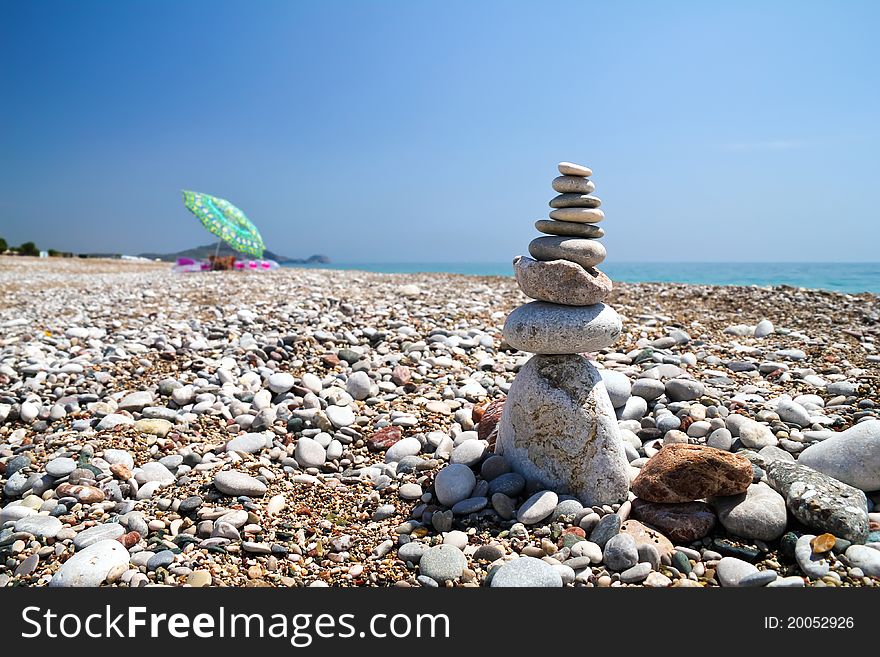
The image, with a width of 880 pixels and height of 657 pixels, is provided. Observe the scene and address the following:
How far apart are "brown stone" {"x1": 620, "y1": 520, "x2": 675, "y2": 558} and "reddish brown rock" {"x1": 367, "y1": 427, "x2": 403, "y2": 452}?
2148mm

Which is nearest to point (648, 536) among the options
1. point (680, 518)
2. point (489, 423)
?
point (680, 518)

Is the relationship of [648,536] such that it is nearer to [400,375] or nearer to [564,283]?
[564,283]

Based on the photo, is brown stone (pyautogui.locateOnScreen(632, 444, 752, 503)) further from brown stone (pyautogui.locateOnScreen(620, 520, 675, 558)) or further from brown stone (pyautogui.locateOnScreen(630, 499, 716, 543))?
brown stone (pyautogui.locateOnScreen(620, 520, 675, 558))

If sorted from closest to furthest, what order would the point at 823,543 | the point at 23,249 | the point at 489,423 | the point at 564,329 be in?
1. the point at 823,543
2. the point at 564,329
3. the point at 489,423
4. the point at 23,249

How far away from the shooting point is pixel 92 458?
4414mm

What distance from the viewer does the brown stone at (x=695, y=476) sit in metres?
3.30

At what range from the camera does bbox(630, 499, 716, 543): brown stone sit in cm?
323

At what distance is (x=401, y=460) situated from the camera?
4438mm

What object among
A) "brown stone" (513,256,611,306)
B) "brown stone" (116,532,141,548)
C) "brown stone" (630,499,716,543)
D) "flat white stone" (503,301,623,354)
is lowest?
"brown stone" (116,532,141,548)

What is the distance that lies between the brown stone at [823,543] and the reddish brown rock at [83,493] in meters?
4.59

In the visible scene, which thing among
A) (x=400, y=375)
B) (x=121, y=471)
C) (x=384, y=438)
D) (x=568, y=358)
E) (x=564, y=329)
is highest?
(x=564, y=329)

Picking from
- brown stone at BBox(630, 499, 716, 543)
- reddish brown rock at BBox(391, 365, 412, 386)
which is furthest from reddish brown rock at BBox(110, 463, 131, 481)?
brown stone at BBox(630, 499, 716, 543)

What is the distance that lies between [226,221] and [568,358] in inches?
656
